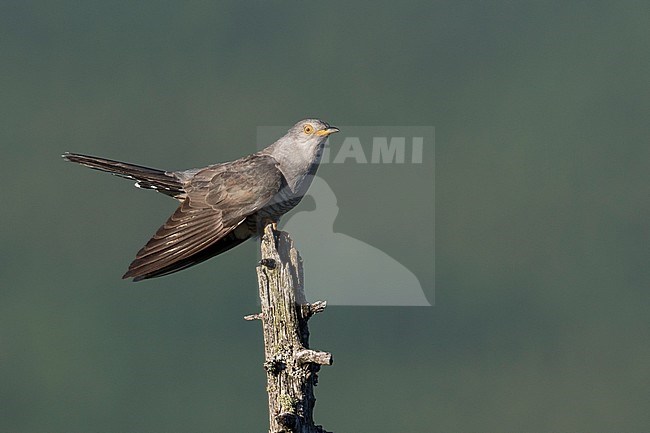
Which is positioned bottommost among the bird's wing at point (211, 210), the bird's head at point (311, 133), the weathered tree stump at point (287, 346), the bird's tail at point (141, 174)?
the weathered tree stump at point (287, 346)

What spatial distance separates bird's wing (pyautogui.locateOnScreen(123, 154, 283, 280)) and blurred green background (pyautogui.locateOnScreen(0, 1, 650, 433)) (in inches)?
945

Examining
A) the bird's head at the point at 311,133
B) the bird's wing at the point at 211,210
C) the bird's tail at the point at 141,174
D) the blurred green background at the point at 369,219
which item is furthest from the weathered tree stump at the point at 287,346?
the blurred green background at the point at 369,219

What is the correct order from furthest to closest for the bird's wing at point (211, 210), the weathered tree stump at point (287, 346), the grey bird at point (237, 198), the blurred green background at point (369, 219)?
the blurred green background at point (369, 219), the grey bird at point (237, 198), the bird's wing at point (211, 210), the weathered tree stump at point (287, 346)

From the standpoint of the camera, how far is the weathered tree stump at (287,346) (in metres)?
9.41

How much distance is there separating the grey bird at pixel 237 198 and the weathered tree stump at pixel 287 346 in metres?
1.13

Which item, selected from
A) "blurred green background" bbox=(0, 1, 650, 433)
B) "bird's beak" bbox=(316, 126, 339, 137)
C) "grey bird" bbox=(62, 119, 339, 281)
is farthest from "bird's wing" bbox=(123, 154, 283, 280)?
"blurred green background" bbox=(0, 1, 650, 433)

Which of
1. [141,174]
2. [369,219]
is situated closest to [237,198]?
[141,174]

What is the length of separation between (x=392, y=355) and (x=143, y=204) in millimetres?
14036

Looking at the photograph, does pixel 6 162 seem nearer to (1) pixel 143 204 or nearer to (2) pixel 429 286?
(1) pixel 143 204

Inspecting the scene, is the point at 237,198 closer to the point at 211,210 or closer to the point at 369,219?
the point at 211,210

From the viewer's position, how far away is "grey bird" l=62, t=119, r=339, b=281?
423 inches

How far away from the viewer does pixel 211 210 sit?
1107cm

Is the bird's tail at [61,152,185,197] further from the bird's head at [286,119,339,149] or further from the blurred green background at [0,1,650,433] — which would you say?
the blurred green background at [0,1,650,433]

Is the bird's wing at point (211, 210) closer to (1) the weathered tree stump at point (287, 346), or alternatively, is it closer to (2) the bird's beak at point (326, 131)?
(2) the bird's beak at point (326, 131)
